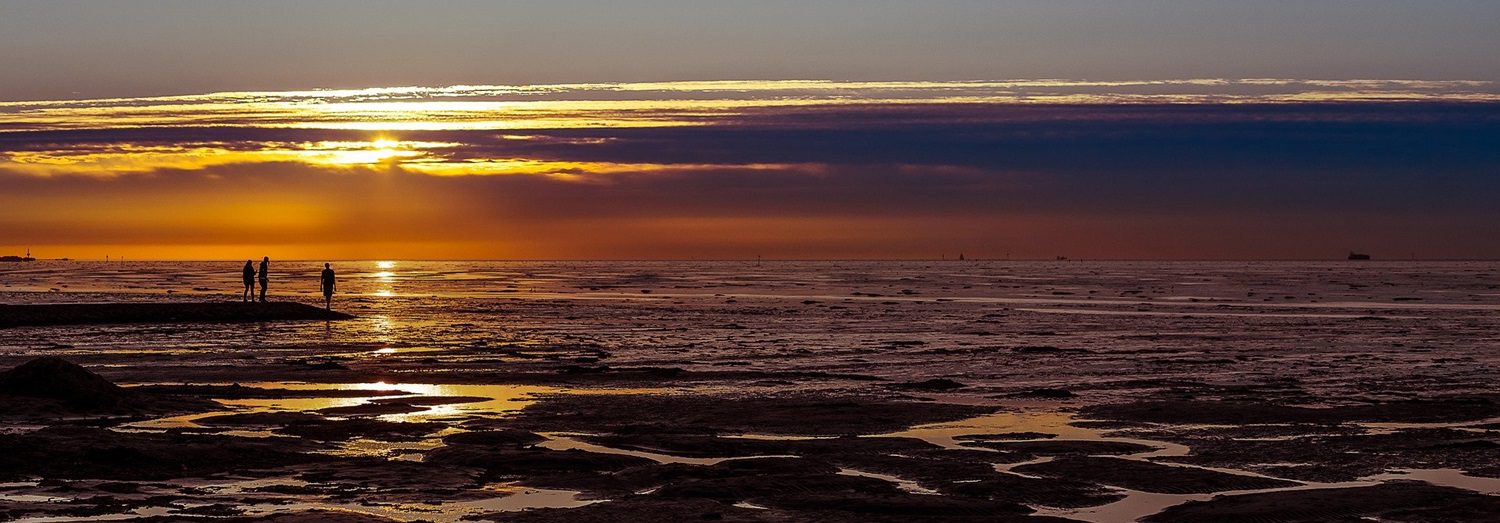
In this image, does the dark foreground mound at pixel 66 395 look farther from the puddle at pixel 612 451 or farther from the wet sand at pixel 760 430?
the puddle at pixel 612 451

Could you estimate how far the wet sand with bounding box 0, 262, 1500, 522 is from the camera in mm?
13500

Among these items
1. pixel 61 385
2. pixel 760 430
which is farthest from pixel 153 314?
pixel 760 430

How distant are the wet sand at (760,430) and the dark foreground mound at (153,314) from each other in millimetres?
7918

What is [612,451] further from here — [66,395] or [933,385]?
[933,385]

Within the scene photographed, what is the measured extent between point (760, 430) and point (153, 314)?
36267mm

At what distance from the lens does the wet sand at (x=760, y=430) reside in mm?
13500

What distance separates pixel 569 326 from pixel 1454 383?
92.8 feet

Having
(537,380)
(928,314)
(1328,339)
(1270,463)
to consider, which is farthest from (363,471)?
(928,314)

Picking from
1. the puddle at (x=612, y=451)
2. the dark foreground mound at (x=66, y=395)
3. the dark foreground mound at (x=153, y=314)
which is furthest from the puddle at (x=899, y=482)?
the dark foreground mound at (x=153, y=314)

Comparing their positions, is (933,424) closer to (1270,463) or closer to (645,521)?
(1270,463)

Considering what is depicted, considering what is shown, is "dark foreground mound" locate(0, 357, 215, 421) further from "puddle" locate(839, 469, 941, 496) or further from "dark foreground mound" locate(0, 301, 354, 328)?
"dark foreground mound" locate(0, 301, 354, 328)

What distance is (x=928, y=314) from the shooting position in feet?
190

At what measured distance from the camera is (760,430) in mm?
19156

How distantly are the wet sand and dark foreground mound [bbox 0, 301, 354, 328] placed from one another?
7.92 metres
